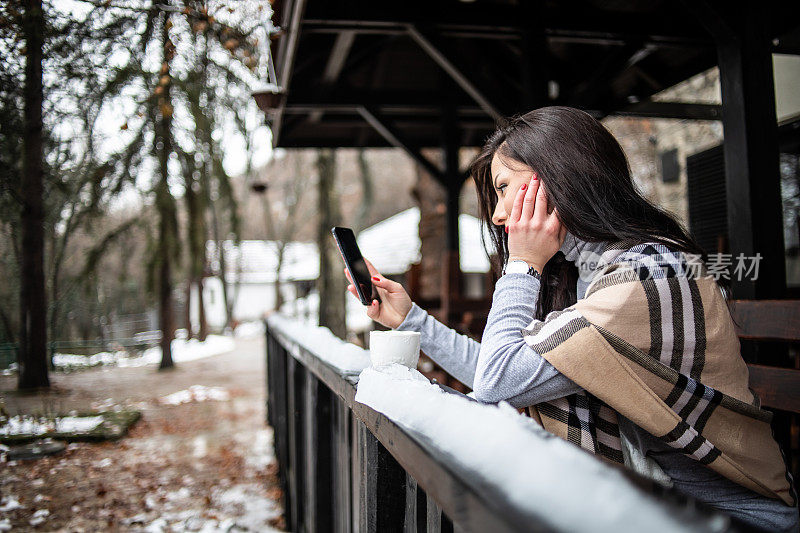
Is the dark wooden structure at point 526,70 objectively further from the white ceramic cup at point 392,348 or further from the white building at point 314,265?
the white ceramic cup at point 392,348

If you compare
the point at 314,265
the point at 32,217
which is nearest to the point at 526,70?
the point at 32,217

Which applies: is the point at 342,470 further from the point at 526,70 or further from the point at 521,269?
the point at 526,70

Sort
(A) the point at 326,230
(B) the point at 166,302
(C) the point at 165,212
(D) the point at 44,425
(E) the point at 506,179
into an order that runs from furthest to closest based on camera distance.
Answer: (A) the point at 326,230
(B) the point at 166,302
(C) the point at 165,212
(D) the point at 44,425
(E) the point at 506,179

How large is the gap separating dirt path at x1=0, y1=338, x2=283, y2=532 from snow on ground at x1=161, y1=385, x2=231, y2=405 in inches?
2.7

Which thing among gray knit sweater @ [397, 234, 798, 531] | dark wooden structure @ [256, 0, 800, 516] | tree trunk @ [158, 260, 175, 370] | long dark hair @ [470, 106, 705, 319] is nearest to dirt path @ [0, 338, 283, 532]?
gray knit sweater @ [397, 234, 798, 531]

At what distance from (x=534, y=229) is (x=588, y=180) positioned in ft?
0.55

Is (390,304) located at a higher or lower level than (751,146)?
lower

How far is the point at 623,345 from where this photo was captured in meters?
1.14

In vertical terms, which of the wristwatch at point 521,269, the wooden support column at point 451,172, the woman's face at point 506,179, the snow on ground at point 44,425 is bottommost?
the snow on ground at point 44,425

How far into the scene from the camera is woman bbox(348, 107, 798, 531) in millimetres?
1147

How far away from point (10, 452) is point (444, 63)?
10.0ft

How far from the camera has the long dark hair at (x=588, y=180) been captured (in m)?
1.37

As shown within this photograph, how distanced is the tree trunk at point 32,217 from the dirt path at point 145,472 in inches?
3.3

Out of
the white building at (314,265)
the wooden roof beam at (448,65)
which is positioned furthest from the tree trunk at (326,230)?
the wooden roof beam at (448,65)
